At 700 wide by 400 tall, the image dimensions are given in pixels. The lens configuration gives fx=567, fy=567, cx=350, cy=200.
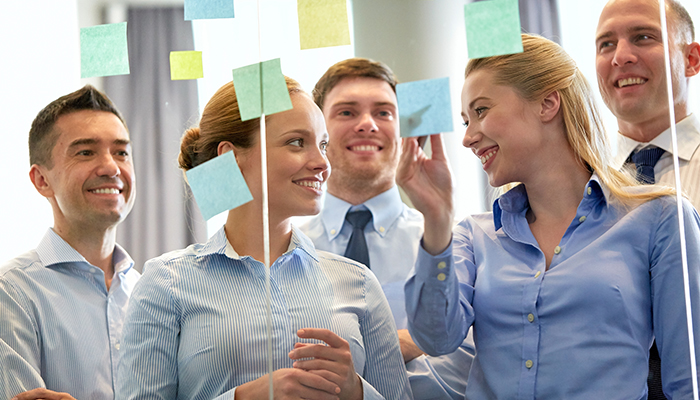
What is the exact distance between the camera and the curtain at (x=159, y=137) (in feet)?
3.84

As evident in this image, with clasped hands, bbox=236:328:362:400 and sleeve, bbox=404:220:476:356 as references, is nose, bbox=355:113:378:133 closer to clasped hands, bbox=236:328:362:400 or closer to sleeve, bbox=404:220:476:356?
sleeve, bbox=404:220:476:356

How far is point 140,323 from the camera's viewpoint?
3.40 ft

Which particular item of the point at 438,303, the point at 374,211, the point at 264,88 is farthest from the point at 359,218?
the point at 264,88

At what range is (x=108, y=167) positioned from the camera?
1.16m

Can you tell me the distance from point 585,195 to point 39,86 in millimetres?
1170

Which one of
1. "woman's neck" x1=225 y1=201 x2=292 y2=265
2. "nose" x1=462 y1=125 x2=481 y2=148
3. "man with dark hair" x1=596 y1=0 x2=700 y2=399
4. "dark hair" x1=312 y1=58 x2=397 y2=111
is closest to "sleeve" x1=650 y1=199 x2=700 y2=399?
"man with dark hair" x1=596 y1=0 x2=700 y2=399

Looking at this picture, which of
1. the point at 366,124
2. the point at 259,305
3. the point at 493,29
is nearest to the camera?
the point at 493,29

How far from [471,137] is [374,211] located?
270 mm

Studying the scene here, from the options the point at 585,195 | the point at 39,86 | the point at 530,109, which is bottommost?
the point at 585,195

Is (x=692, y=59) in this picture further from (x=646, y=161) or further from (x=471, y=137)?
(x=471, y=137)

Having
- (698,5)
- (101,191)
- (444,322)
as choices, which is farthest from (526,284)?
(101,191)

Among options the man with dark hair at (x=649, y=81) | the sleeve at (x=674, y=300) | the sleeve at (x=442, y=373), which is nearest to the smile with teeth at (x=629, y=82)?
the man with dark hair at (x=649, y=81)

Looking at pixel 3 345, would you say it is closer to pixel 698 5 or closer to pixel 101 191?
pixel 101 191

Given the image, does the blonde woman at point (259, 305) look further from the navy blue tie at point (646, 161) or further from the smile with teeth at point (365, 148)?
the navy blue tie at point (646, 161)
